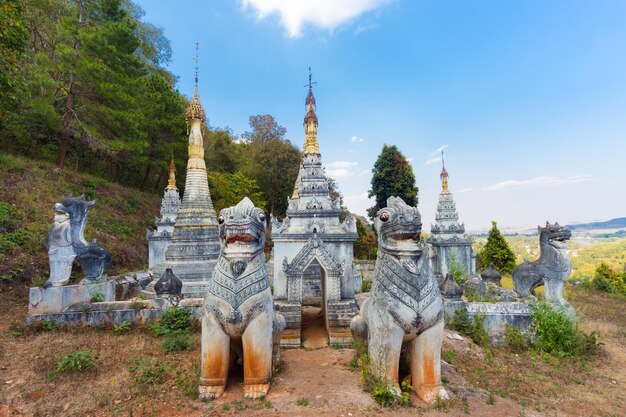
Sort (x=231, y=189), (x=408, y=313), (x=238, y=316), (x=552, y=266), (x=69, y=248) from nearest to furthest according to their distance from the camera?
(x=408, y=313), (x=238, y=316), (x=69, y=248), (x=552, y=266), (x=231, y=189)

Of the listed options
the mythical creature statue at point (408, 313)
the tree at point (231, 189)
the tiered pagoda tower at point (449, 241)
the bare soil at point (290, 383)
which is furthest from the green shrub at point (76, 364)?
the tree at point (231, 189)

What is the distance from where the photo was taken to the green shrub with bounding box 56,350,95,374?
5520mm

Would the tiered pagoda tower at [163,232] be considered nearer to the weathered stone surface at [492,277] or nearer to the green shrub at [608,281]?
the weathered stone surface at [492,277]

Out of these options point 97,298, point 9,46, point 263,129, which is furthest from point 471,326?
point 263,129

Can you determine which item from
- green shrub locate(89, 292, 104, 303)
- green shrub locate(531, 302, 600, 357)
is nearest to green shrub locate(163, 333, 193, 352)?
green shrub locate(89, 292, 104, 303)

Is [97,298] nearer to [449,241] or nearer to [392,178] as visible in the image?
[449,241]

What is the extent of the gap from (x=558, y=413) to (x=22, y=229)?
17310 millimetres

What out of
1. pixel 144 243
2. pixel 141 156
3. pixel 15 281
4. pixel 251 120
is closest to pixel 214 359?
pixel 15 281

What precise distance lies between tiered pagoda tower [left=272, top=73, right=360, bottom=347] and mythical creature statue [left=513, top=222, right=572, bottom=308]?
5300 millimetres

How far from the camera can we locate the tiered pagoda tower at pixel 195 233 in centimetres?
1135

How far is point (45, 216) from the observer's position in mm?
14445

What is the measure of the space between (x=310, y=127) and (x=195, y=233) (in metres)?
5.75

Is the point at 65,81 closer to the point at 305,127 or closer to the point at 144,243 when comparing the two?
the point at 144,243

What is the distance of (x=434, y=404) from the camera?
4.36 metres
